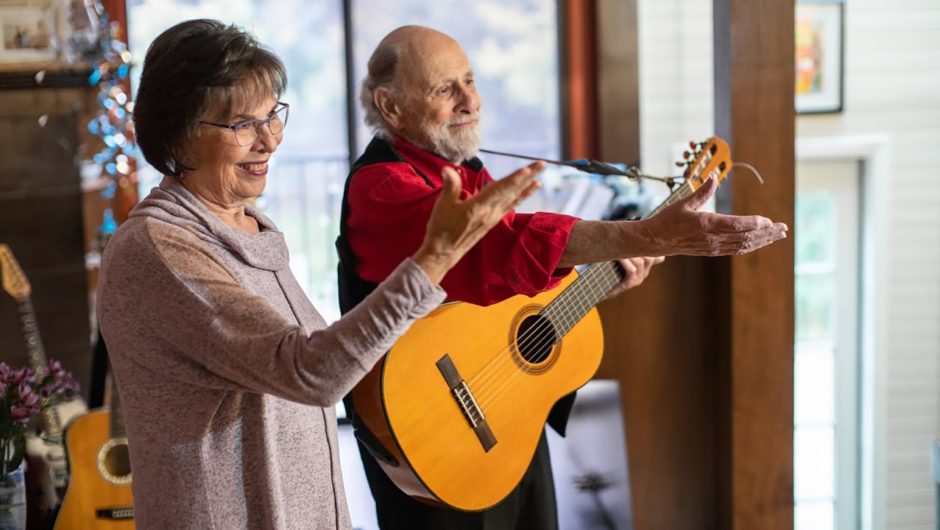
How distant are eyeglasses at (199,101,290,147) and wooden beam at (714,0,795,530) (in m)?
1.53

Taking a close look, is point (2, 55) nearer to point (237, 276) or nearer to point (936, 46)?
point (237, 276)

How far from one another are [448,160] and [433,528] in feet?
2.28

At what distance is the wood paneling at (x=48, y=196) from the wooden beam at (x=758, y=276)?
247 cm

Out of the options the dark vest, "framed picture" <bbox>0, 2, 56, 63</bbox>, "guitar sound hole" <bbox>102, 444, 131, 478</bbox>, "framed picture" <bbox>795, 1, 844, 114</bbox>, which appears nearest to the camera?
the dark vest

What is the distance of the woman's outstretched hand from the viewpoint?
1.33 metres

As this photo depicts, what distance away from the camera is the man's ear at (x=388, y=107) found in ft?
6.67

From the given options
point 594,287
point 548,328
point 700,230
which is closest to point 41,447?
point 548,328

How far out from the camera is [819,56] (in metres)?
4.70

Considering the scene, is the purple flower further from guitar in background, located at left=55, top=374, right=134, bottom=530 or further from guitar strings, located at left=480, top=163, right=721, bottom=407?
guitar strings, located at left=480, top=163, right=721, bottom=407

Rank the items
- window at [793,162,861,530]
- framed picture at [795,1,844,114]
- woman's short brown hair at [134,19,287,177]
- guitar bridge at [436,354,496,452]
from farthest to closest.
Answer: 1. window at [793,162,861,530]
2. framed picture at [795,1,844,114]
3. guitar bridge at [436,354,496,452]
4. woman's short brown hair at [134,19,287,177]

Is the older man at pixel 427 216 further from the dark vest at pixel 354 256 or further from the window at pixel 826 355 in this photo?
the window at pixel 826 355

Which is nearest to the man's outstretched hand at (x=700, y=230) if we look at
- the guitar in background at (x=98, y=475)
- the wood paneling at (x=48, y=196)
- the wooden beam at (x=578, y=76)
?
the guitar in background at (x=98, y=475)

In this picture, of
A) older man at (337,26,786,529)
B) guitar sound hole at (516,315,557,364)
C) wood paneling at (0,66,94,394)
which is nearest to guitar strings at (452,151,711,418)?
guitar sound hole at (516,315,557,364)

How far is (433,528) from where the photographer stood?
2107 mm
